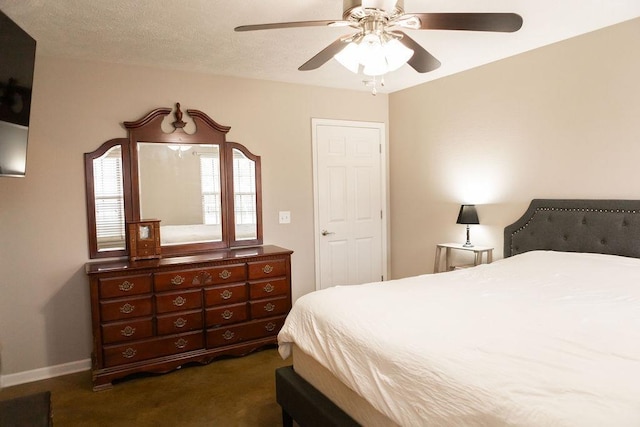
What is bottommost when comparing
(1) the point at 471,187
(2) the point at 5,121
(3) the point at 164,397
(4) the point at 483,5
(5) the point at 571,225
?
(3) the point at 164,397

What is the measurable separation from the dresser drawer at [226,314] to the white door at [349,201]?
3.59 feet

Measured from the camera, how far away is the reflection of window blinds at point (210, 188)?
12.4 feet

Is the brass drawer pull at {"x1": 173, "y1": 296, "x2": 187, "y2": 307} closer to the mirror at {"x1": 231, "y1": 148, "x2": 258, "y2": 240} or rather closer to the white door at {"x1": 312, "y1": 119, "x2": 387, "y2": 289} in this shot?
the mirror at {"x1": 231, "y1": 148, "x2": 258, "y2": 240}

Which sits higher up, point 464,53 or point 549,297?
point 464,53

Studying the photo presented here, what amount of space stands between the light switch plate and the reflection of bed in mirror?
0.38 meters

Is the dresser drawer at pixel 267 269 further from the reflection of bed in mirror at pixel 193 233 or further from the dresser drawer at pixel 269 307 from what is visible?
the reflection of bed in mirror at pixel 193 233

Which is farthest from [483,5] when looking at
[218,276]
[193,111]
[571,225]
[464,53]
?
[218,276]

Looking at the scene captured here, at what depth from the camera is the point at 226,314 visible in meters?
3.46

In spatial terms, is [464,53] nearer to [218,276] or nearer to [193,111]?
[193,111]

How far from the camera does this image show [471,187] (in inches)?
154

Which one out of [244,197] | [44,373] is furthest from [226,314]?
[44,373]

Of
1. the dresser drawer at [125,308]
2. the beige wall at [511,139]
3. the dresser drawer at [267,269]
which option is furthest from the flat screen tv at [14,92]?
the beige wall at [511,139]

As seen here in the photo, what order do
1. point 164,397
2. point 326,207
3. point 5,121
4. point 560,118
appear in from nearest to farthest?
1. point 5,121
2. point 164,397
3. point 560,118
4. point 326,207

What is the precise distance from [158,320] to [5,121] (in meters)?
1.77
